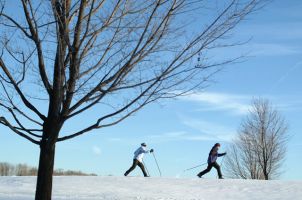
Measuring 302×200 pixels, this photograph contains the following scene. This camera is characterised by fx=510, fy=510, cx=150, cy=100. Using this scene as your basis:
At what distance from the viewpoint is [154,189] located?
563 inches

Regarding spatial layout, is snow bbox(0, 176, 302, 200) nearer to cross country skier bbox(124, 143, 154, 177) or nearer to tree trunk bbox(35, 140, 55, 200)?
cross country skier bbox(124, 143, 154, 177)

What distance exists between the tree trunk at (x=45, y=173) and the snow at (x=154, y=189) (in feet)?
19.1

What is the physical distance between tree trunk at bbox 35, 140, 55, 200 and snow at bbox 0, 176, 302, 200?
5.82 meters

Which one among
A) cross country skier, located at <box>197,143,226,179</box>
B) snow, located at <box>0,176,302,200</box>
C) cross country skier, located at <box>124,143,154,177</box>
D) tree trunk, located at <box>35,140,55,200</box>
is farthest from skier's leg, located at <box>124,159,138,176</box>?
tree trunk, located at <box>35,140,55,200</box>

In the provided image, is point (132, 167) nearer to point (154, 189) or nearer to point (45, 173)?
point (154, 189)

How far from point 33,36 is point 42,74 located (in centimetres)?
50

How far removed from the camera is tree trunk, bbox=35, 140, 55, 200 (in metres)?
6.38

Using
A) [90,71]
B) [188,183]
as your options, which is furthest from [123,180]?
[90,71]

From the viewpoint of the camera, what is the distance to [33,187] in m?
14.4

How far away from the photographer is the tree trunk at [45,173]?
638cm

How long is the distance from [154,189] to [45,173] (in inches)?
323

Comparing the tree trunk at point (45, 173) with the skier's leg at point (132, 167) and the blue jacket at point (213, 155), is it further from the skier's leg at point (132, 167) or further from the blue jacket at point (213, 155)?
the blue jacket at point (213, 155)

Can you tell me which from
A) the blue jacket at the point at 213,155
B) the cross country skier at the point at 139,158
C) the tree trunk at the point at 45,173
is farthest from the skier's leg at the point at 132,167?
the tree trunk at the point at 45,173

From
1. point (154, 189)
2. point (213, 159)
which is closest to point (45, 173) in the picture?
point (154, 189)
